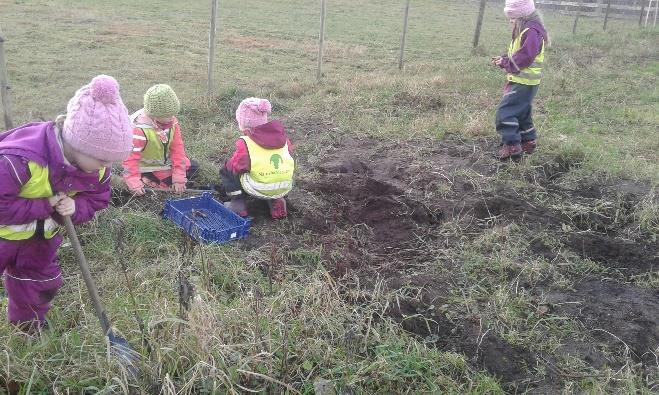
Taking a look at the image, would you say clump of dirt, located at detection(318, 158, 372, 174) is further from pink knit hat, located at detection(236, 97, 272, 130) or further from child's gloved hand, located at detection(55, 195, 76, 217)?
child's gloved hand, located at detection(55, 195, 76, 217)

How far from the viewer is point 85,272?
7.88ft

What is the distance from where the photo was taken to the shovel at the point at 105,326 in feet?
7.85

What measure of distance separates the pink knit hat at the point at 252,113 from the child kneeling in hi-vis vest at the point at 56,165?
5.87 feet

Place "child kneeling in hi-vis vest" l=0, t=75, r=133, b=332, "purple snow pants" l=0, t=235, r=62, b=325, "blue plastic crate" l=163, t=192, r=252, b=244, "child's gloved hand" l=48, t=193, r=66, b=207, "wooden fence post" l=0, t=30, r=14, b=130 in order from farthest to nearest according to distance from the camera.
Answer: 1. "wooden fence post" l=0, t=30, r=14, b=130
2. "blue plastic crate" l=163, t=192, r=252, b=244
3. "purple snow pants" l=0, t=235, r=62, b=325
4. "child's gloved hand" l=48, t=193, r=66, b=207
5. "child kneeling in hi-vis vest" l=0, t=75, r=133, b=332

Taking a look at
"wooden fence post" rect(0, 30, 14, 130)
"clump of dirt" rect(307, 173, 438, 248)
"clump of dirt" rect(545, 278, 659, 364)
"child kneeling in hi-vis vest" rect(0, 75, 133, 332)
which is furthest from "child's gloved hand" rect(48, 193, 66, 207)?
"clump of dirt" rect(545, 278, 659, 364)

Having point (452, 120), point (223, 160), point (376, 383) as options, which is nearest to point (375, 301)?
point (376, 383)

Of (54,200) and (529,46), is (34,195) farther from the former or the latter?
(529,46)

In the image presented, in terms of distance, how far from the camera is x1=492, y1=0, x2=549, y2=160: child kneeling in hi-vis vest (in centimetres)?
603

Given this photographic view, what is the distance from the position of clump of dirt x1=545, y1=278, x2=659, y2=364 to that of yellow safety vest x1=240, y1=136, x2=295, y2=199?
2.07 m

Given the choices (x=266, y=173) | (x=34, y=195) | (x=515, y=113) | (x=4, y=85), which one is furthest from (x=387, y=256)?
(x=4, y=85)

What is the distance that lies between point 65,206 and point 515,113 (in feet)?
15.8

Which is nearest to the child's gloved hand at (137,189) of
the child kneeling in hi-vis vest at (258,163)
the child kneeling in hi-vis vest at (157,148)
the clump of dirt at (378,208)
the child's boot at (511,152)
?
the child kneeling in hi-vis vest at (157,148)

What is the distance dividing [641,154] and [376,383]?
5.14 metres

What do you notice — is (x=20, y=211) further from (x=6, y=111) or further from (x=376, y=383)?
(x=6, y=111)
